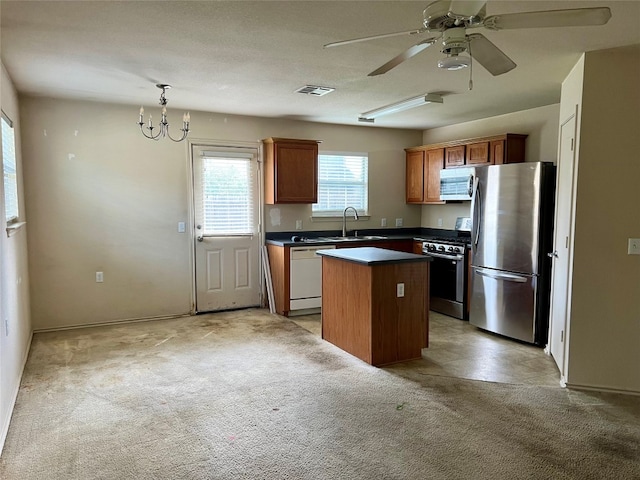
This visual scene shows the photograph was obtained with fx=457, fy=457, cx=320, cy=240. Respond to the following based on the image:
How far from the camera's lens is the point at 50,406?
3033mm

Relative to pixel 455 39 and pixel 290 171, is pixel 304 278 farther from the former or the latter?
pixel 455 39

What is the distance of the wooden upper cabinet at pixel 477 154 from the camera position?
17.6 feet

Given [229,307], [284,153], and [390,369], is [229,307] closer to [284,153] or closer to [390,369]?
[284,153]

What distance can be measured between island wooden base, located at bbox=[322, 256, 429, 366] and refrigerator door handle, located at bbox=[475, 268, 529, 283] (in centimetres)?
107

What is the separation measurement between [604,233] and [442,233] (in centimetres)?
328

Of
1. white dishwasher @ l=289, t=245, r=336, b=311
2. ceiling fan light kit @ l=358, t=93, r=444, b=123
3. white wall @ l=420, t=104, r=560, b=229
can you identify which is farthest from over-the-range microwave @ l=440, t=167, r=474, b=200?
white dishwasher @ l=289, t=245, r=336, b=311

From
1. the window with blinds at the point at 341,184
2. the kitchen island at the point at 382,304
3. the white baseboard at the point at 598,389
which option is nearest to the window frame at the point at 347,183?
the window with blinds at the point at 341,184

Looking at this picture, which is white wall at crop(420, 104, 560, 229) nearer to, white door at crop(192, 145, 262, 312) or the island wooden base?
the island wooden base

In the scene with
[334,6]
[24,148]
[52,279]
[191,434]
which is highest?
[334,6]

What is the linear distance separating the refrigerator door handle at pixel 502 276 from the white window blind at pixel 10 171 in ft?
14.1

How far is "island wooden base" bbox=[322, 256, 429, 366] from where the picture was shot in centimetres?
380

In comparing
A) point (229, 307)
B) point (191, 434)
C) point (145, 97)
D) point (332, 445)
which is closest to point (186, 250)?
point (229, 307)

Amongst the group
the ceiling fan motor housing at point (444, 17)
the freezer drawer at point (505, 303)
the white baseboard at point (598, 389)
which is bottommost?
the white baseboard at point (598, 389)

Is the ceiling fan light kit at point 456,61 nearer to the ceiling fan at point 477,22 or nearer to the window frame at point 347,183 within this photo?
the ceiling fan at point 477,22
